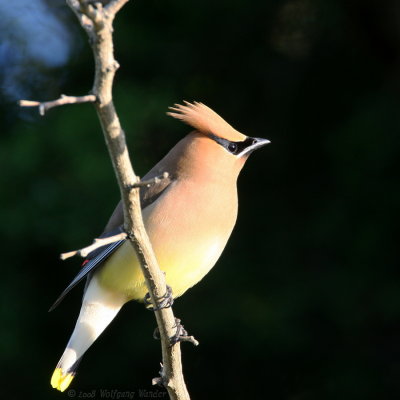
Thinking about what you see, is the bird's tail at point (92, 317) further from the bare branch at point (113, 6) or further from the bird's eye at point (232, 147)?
the bare branch at point (113, 6)

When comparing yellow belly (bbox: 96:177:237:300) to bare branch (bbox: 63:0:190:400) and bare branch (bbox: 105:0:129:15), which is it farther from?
bare branch (bbox: 105:0:129:15)

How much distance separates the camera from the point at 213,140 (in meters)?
3.49

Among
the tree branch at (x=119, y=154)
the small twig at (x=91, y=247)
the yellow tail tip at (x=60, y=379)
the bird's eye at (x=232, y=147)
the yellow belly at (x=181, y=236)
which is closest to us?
the tree branch at (x=119, y=154)

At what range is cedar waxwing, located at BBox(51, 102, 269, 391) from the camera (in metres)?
3.28

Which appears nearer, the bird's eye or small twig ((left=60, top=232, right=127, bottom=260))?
small twig ((left=60, top=232, right=127, bottom=260))

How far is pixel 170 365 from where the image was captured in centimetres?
293

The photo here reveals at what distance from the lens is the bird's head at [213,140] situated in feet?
11.3

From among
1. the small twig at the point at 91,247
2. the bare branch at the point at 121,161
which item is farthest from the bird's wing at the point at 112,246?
the small twig at the point at 91,247

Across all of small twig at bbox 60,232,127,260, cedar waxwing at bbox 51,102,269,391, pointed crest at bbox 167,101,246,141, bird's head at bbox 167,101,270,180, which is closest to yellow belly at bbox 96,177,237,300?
cedar waxwing at bbox 51,102,269,391

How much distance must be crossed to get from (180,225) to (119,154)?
1075mm

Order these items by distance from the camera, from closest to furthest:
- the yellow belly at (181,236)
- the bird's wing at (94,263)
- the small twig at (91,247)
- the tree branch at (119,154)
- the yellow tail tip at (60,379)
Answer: the tree branch at (119,154) → the small twig at (91,247) → the yellow belly at (181,236) → the bird's wing at (94,263) → the yellow tail tip at (60,379)

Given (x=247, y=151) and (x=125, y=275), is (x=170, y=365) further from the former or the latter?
(x=247, y=151)

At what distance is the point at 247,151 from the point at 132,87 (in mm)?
2041

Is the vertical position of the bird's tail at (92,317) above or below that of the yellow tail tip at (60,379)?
above
